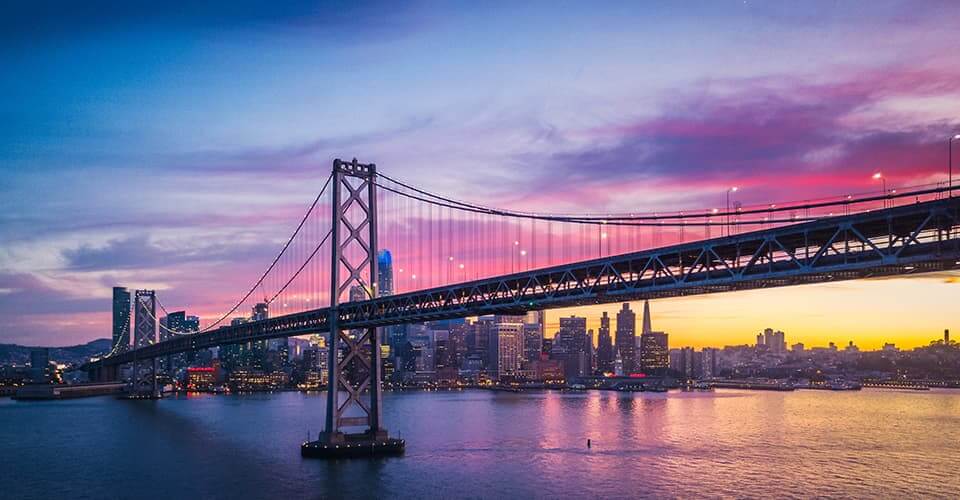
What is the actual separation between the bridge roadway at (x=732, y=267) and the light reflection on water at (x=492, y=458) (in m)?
8.90

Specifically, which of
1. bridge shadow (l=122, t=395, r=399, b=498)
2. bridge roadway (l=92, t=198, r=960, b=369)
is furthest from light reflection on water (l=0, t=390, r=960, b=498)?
bridge roadway (l=92, t=198, r=960, b=369)

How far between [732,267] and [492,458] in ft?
83.0

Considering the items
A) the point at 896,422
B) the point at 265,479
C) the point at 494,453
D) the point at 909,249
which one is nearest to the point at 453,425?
the point at 494,453

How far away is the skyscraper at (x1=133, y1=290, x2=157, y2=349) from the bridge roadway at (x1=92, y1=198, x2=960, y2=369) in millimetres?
126273

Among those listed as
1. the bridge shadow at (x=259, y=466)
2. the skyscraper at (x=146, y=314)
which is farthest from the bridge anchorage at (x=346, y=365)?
the skyscraper at (x=146, y=314)

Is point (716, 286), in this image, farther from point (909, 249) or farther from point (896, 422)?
point (896, 422)

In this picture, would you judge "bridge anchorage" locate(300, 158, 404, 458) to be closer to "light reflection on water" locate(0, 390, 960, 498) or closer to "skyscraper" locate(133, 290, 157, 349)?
"light reflection on water" locate(0, 390, 960, 498)

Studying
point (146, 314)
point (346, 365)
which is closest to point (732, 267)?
point (346, 365)

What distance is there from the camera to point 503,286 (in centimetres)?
4619

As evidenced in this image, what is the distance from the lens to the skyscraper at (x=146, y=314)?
16788cm

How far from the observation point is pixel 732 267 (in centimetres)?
3447

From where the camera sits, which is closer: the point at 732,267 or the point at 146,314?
the point at 732,267

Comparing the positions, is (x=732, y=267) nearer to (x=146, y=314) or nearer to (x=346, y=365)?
(x=346, y=365)

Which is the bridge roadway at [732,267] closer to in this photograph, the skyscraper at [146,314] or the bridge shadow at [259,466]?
the bridge shadow at [259,466]
